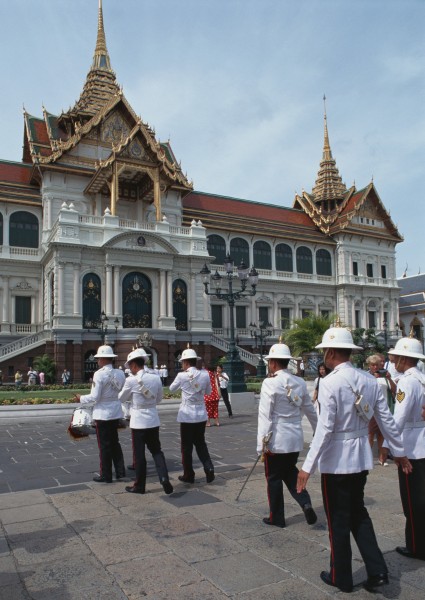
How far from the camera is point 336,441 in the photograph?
4043mm

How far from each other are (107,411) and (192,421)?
49.9 inches

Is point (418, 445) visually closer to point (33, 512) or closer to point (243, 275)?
point (33, 512)

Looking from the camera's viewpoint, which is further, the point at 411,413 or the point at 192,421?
the point at 192,421

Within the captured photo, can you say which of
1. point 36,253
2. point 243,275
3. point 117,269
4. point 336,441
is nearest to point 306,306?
point 117,269

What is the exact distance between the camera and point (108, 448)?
24.7ft

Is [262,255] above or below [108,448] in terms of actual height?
above

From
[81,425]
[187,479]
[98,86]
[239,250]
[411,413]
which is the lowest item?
[187,479]

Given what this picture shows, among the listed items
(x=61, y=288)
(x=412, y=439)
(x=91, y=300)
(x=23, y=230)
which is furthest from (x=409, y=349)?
(x=23, y=230)

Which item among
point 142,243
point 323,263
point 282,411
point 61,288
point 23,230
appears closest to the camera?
point 282,411

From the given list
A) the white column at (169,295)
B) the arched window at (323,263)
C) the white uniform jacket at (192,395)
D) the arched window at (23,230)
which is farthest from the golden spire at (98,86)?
the white uniform jacket at (192,395)

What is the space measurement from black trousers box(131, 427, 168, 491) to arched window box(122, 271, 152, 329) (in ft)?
84.2

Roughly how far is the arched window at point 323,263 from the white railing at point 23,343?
26.4 metres

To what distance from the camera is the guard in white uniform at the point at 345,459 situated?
388 cm

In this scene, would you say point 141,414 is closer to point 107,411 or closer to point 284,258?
point 107,411
